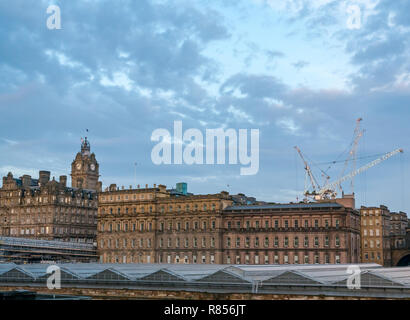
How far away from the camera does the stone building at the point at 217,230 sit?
13020 cm

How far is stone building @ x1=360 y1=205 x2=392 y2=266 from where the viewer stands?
156 m

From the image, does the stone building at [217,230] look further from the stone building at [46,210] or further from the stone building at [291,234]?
the stone building at [46,210]

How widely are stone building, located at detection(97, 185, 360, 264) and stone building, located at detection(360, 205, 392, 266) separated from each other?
17.7 m

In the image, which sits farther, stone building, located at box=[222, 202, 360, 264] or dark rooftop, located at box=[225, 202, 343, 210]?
dark rooftop, located at box=[225, 202, 343, 210]

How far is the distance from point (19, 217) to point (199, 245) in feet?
236

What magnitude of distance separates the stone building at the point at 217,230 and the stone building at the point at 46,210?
22.2 m

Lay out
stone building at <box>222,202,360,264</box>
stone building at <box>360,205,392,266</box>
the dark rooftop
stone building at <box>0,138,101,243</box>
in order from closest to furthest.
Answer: stone building at <box>222,202,360,264</box>, the dark rooftop, stone building at <box>360,205,392,266</box>, stone building at <box>0,138,101,243</box>

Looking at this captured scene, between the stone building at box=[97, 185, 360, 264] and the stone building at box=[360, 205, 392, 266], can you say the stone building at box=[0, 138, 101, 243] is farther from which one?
the stone building at box=[360, 205, 392, 266]

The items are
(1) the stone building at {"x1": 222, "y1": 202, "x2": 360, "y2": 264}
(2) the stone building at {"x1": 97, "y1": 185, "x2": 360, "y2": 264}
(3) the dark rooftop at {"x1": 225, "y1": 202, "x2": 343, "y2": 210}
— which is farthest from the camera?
(3) the dark rooftop at {"x1": 225, "y1": 202, "x2": 343, "y2": 210}

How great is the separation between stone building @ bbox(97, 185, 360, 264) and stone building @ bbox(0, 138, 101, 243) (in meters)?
22.2

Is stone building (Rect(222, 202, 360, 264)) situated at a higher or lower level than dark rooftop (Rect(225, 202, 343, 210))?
lower

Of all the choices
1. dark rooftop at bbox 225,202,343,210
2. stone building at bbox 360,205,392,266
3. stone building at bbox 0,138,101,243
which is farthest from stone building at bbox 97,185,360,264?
stone building at bbox 0,138,101,243

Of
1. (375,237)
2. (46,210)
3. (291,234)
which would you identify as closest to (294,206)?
(291,234)

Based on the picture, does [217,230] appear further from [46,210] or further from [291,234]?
[46,210]
